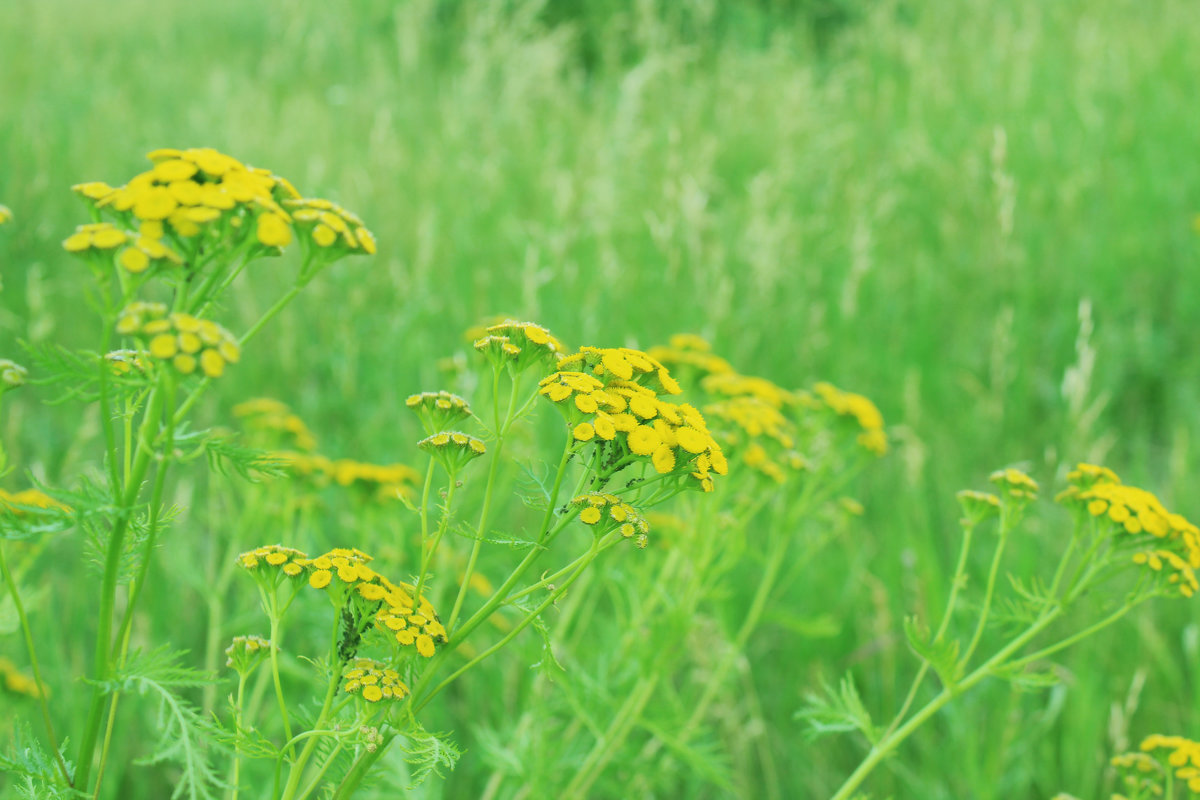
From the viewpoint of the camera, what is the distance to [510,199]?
17.4ft

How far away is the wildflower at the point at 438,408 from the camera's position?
1.32 metres

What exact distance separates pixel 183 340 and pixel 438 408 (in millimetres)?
443

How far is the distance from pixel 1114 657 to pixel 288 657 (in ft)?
7.74

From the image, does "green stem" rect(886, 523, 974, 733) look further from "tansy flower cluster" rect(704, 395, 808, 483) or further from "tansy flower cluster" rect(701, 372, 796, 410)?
"tansy flower cluster" rect(701, 372, 796, 410)

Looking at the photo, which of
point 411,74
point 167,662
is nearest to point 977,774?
point 167,662

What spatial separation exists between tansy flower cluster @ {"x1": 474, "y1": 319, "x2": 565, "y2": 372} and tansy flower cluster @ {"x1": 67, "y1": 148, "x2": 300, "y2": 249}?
1.07ft

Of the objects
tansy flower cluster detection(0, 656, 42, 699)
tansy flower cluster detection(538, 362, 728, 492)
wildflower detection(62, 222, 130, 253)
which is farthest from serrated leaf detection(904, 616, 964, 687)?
tansy flower cluster detection(0, 656, 42, 699)

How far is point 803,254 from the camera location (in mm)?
4820

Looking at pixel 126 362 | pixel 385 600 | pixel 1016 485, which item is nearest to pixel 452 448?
pixel 385 600

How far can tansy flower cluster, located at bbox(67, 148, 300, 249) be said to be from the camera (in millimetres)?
996

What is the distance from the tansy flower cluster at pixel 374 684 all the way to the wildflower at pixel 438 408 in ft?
1.17

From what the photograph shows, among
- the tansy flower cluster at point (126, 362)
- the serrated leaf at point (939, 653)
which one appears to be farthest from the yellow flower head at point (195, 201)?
the serrated leaf at point (939, 653)

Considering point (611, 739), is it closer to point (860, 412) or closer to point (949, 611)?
point (949, 611)

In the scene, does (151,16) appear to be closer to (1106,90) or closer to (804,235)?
(804,235)
